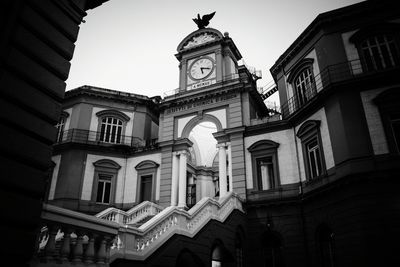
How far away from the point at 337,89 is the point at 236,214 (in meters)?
8.50

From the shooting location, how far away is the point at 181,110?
2367 cm

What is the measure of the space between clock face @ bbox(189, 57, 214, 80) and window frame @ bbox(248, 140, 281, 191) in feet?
25.0

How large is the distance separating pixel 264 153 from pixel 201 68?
9.12m

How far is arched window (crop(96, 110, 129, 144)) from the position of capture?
25.0m

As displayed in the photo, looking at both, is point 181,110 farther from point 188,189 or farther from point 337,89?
point 337,89

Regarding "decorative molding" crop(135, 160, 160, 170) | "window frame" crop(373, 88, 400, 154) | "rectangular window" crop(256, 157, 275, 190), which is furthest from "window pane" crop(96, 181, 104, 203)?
"window frame" crop(373, 88, 400, 154)

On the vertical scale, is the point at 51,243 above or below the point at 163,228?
below

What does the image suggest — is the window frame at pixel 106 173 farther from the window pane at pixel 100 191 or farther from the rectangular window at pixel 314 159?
the rectangular window at pixel 314 159

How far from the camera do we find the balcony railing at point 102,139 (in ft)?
77.9

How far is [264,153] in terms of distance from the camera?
64.6 ft

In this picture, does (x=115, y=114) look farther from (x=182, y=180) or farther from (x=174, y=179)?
(x=182, y=180)

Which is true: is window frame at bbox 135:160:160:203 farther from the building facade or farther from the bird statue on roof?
the bird statue on roof

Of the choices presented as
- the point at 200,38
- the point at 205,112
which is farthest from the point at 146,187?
the point at 200,38

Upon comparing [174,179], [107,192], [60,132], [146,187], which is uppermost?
[60,132]
